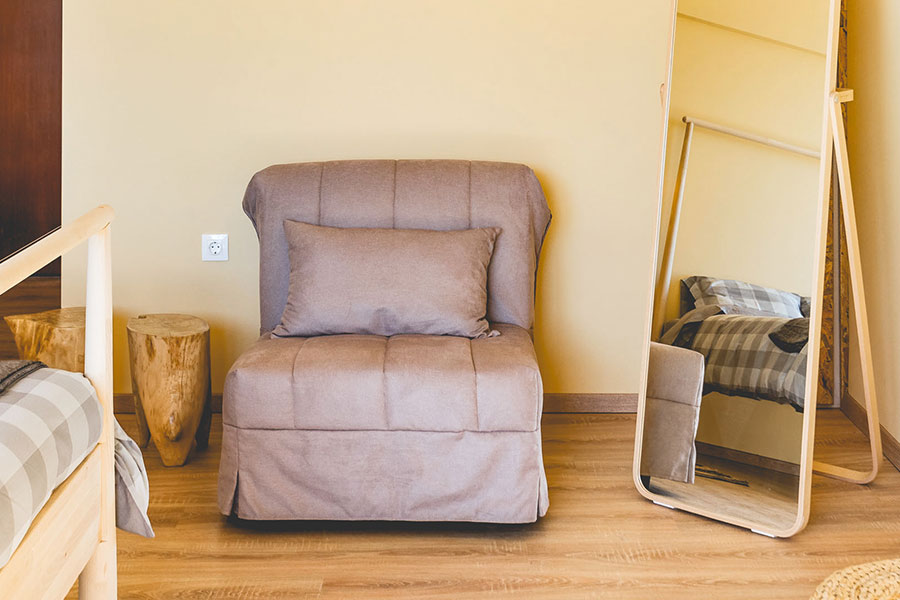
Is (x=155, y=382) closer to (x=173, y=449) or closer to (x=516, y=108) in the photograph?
(x=173, y=449)

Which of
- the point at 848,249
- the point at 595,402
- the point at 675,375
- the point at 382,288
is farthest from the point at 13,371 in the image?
the point at 595,402

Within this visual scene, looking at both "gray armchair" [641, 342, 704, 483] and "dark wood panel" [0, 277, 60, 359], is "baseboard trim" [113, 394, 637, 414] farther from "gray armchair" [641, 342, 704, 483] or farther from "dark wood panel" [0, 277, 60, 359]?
"dark wood panel" [0, 277, 60, 359]

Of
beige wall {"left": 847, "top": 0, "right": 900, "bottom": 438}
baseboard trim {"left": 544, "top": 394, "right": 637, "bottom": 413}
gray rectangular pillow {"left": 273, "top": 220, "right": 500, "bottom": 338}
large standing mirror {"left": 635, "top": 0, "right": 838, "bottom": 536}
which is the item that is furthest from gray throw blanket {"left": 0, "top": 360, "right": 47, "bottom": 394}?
beige wall {"left": 847, "top": 0, "right": 900, "bottom": 438}

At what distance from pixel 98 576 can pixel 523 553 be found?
102cm

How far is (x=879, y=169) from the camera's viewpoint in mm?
2852

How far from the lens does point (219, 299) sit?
3.19 meters

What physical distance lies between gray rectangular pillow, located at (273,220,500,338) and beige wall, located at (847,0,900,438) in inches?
53.1

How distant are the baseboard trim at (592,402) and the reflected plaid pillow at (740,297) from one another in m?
0.95

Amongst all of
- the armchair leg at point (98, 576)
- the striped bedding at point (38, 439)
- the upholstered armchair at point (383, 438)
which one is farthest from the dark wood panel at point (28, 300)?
the striped bedding at point (38, 439)

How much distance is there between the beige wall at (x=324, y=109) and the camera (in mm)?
3041

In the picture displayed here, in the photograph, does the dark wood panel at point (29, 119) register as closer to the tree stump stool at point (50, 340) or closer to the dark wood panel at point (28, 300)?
the dark wood panel at point (28, 300)

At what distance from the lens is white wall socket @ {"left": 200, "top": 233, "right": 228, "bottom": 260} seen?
124 inches

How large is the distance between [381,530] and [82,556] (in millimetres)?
922

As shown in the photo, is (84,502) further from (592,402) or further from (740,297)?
(592,402)
